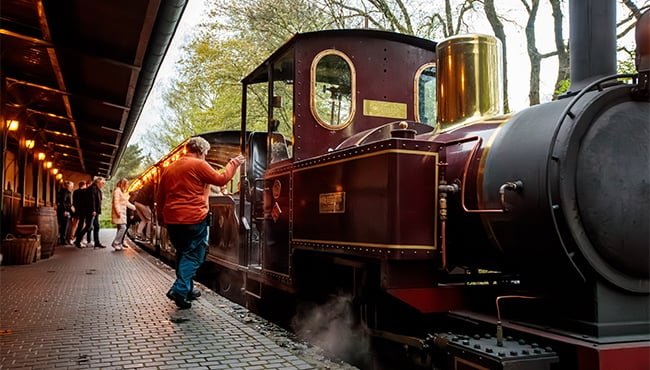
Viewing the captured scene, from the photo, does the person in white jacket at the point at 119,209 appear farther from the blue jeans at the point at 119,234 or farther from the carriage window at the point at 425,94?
the carriage window at the point at 425,94

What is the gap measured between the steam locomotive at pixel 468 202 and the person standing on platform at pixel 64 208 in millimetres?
10090

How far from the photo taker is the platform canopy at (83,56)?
20.8ft

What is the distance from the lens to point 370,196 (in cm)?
343

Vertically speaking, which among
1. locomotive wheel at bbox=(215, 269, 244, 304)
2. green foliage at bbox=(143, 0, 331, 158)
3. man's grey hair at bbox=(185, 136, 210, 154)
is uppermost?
green foliage at bbox=(143, 0, 331, 158)

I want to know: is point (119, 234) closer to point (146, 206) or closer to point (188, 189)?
point (146, 206)

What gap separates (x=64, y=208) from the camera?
45.1 ft

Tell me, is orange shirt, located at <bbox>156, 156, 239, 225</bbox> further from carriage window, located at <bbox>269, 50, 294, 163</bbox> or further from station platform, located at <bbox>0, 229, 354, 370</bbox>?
station platform, located at <bbox>0, 229, 354, 370</bbox>

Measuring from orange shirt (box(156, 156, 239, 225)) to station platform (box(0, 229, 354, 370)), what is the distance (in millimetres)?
870

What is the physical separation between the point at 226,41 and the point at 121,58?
38.4ft

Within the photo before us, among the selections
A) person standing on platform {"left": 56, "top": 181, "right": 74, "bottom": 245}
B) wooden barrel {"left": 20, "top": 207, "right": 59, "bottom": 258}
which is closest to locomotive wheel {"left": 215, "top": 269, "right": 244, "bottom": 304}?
wooden barrel {"left": 20, "top": 207, "right": 59, "bottom": 258}

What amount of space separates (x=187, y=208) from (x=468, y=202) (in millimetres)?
2818

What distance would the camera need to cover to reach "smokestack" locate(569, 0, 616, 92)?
2783 mm

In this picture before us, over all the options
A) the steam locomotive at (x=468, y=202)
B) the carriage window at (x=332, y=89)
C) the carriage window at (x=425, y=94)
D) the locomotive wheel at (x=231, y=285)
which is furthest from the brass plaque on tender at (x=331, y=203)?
the locomotive wheel at (x=231, y=285)

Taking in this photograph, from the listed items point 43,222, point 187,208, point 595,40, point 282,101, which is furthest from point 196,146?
point 43,222
